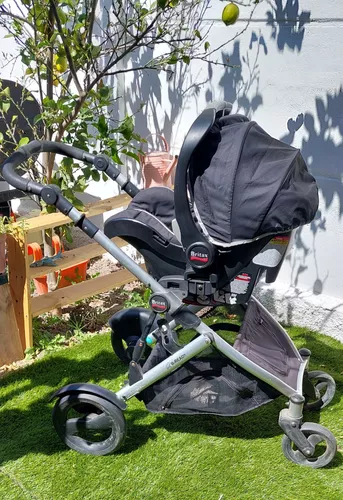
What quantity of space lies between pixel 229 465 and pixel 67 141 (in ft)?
7.70

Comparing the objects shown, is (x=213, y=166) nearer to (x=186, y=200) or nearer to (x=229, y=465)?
(x=186, y=200)

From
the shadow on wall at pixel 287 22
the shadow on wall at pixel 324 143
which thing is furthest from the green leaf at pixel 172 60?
the shadow on wall at pixel 324 143

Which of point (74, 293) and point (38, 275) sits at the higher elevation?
point (38, 275)

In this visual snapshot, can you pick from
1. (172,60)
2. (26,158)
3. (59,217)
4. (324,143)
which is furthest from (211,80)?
(26,158)

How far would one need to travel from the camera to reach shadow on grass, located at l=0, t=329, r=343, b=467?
9.47 feet

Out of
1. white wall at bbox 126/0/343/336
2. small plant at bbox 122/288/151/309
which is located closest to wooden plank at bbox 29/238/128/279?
small plant at bbox 122/288/151/309

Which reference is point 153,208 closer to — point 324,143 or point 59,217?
A: point 59,217

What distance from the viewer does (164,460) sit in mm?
2746

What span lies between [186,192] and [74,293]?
175 centimetres

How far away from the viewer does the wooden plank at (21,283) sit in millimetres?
3346

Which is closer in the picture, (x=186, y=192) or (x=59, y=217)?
(x=186, y=192)

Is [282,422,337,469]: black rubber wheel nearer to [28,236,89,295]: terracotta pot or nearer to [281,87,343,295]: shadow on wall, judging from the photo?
[281,87,343,295]: shadow on wall

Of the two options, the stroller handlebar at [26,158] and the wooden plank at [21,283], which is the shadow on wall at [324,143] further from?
the wooden plank at [21,283]

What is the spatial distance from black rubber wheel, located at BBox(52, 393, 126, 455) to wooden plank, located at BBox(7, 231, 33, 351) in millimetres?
853
